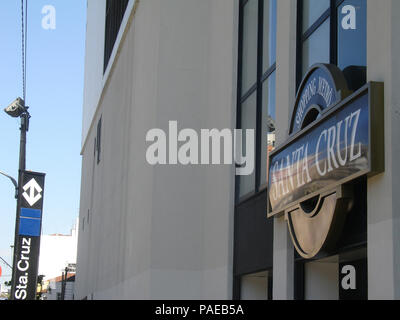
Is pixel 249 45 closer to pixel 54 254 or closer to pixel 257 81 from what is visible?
pixel 257 81

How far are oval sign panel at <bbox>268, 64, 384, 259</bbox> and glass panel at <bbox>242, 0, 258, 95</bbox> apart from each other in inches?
130

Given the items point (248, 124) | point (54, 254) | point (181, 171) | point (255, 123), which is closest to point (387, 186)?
point (255, 123)

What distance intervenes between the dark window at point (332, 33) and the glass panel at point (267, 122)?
132 centimetres

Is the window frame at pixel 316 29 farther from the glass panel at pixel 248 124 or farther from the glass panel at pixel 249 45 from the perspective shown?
the glass panel at pixel 249 45

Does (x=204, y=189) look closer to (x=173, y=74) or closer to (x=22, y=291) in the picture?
(x=173, y=74)

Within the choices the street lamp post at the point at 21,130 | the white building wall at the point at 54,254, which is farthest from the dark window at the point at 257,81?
the white building wall at the point at 54,254

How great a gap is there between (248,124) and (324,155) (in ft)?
15.9

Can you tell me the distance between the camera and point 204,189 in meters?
14.7

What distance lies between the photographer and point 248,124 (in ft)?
42.1

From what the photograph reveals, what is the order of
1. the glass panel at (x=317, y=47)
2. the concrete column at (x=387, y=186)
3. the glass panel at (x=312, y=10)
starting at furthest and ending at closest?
the glass panel at (x=312, y=10)
the glass panel at (x=317, y=47)
the concrete column at (x=387, y=186)

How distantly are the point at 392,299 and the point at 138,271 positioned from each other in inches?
366

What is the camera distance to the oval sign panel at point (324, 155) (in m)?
7.06

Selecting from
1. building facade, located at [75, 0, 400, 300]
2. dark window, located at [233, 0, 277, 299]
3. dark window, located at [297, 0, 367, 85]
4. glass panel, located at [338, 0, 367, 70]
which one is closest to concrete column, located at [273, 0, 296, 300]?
building facade, located at [75, 0, 400, 300]

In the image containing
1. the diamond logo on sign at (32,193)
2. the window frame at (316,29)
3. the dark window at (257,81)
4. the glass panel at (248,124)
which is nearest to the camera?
the window frame at (316,29)
